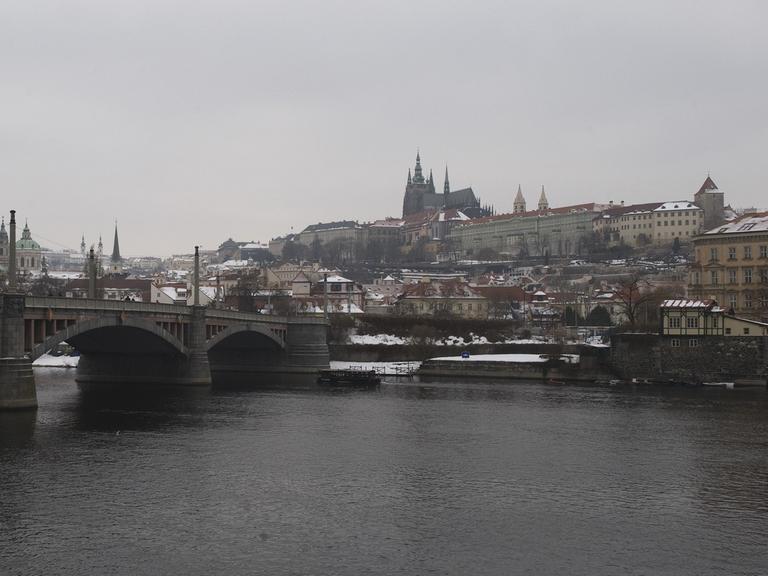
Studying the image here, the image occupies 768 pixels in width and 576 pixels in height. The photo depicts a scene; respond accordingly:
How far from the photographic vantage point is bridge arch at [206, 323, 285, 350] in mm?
76537

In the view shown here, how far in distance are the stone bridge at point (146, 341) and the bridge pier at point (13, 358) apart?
0.17 ft

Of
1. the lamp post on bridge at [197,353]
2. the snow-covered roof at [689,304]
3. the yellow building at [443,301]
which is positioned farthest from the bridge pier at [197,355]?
the yellow building at [443,301]

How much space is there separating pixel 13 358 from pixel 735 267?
71593 mm

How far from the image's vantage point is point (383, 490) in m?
35.4

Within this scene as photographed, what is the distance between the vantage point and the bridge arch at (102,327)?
174 feet

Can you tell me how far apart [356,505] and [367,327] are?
8168 cm

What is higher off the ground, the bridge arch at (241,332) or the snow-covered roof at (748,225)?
the snow-covered roof at (748,225)

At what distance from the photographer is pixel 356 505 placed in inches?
1302

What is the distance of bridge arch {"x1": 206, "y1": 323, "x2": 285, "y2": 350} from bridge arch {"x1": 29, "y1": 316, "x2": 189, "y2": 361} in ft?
9.37

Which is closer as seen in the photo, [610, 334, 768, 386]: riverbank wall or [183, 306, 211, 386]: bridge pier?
[183, 306, 211, 386]: bridge pier

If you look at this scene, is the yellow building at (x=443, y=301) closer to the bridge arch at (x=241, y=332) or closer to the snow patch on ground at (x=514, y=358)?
the snow patch on ground at (x=514, y=358)

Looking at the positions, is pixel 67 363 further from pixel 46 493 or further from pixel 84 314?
pixel 46 493

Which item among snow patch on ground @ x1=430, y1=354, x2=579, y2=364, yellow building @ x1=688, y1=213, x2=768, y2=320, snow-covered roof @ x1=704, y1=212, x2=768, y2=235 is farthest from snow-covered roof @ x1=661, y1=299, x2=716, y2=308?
snow-covered roof @ x1=704, y1=212, x2=768, y2=235

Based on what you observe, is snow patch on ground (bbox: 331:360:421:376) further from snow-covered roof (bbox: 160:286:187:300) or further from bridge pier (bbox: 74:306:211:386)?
snow-covered roof (bbox: 160:286:187:300)
